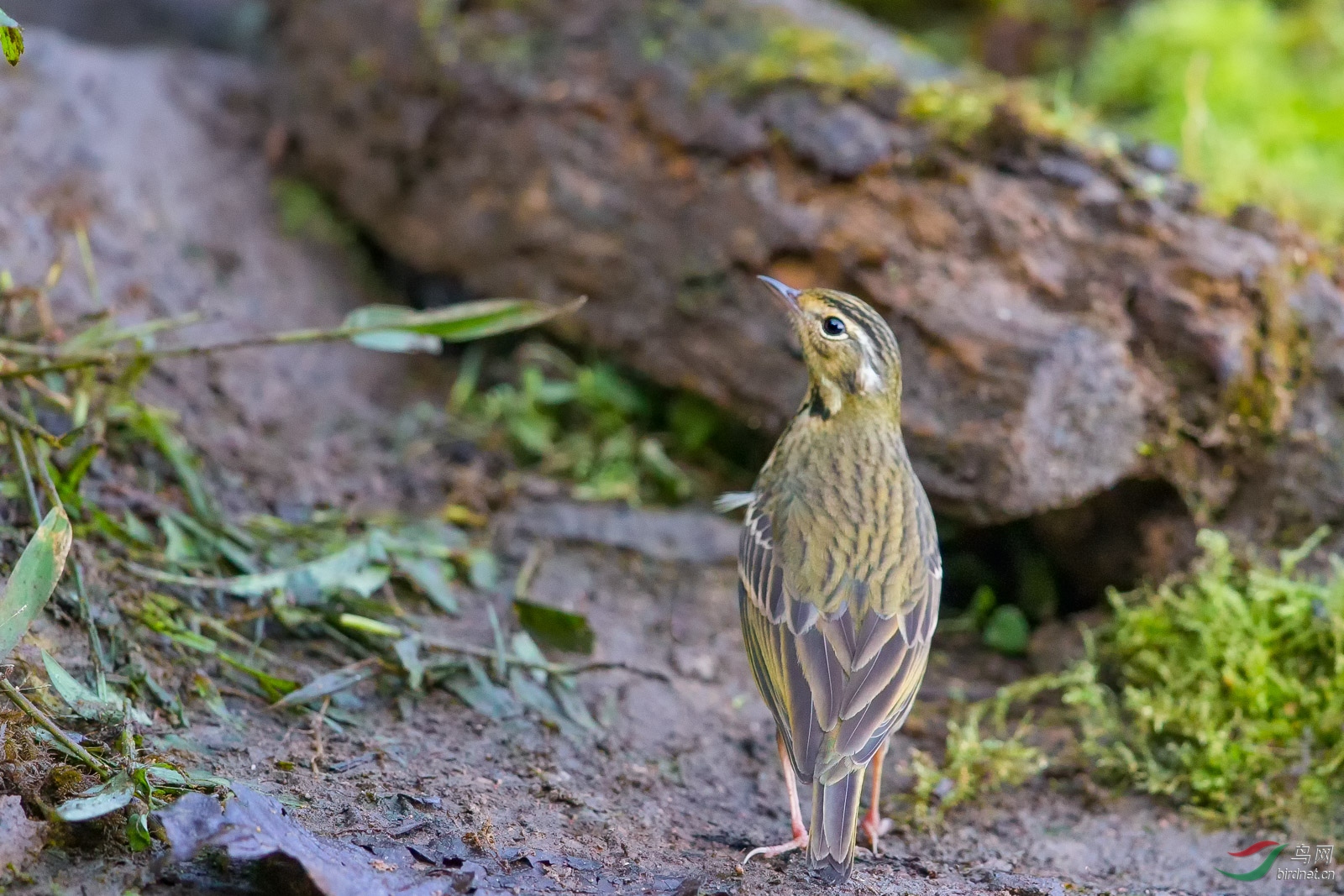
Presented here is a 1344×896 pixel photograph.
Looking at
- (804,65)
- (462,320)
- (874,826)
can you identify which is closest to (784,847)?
(874,826)

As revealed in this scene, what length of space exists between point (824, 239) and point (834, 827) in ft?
9.94

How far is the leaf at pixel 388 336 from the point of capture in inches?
198

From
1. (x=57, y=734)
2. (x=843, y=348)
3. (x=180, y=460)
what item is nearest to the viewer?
(x=57, y=734)

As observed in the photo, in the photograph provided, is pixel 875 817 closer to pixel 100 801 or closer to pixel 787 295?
pixel 787 295

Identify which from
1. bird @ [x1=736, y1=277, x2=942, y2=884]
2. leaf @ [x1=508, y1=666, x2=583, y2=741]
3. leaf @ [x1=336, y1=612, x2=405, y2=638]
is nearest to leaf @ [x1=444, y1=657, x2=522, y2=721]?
leaf @ [x1=508, y1=666, x2=583, y2=741]

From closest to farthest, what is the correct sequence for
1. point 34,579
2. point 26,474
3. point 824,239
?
point 34,579 < point 26,474 < point 824,239

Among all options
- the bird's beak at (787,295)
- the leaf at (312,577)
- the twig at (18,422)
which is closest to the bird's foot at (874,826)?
the bird's beak at (787,295)

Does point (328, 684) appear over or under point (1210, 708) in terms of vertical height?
under

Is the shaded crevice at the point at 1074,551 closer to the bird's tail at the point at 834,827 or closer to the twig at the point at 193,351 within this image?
the bird's tail at the point at 834,827

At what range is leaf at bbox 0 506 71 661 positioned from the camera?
351 centimetres

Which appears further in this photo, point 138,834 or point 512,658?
point 512,658

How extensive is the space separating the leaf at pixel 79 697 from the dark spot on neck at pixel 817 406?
279 cm

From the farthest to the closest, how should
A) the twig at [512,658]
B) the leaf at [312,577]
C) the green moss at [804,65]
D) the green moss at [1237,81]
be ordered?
the green moss at [1237,81] < the green moss at [804,65] < the twig at [512,658] < the leaf at [312,577]

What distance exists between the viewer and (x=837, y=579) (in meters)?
4.50
